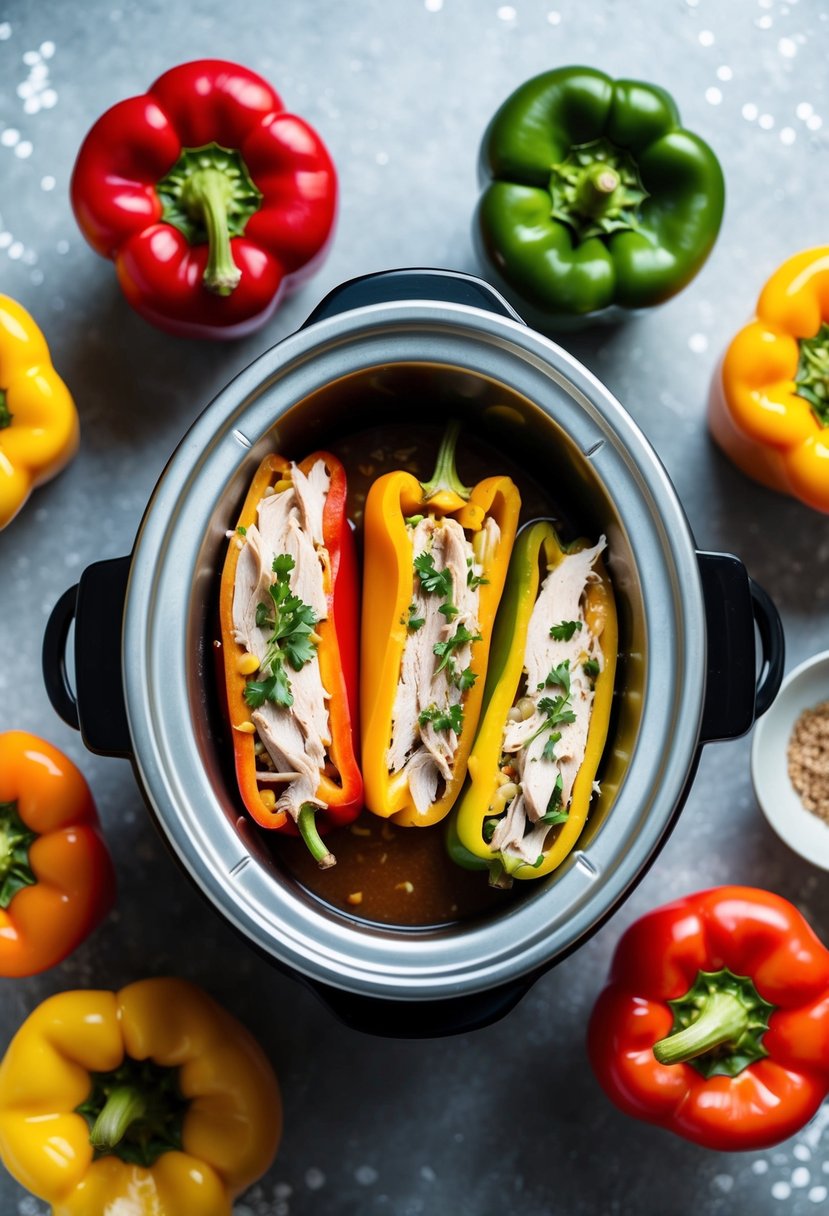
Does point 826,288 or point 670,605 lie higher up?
point 826,288

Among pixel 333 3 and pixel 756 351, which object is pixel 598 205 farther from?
pixel 333 3

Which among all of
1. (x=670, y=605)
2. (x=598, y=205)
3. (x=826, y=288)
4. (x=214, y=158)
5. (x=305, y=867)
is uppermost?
(x=214, y=158)

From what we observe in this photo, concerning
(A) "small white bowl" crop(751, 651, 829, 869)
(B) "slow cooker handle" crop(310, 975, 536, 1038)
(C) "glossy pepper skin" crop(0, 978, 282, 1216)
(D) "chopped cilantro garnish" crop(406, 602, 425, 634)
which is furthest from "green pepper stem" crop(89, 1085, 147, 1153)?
A: (A) "small white bowl" crop(751, 651, 829, 869)

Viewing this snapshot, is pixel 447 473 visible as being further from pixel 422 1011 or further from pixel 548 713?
pixel 422 1011

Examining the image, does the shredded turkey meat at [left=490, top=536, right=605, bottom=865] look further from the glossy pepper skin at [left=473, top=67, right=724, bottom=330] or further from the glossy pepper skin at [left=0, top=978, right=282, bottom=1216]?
the glossy pepper skin at [left=0, top=978, right=282, bottom=1216]

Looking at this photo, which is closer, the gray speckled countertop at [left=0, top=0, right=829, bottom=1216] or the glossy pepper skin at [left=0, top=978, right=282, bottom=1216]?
the glossy pepper skin at [left=0, top=978, right=282, bottom=1216]

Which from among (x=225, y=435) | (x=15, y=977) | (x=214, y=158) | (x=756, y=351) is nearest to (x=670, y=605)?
(x=756, y=351)

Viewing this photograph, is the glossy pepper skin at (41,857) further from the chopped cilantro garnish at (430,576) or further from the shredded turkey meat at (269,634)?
the chopped cilantro garnish at (430,576)

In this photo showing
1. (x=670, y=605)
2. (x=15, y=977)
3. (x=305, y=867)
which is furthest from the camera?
(x=15, y=977)
